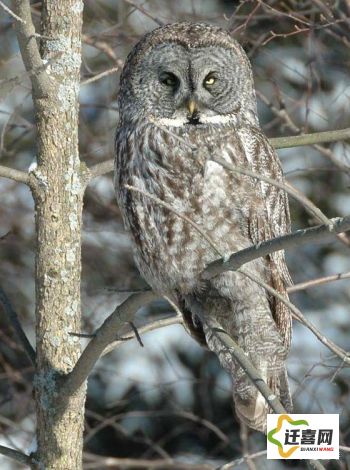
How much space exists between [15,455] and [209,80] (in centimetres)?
172

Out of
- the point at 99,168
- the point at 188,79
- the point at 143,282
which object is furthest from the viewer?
the point at 143,282

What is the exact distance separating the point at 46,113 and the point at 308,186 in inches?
144

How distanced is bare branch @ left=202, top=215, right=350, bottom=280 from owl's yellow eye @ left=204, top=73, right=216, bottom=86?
1198mm

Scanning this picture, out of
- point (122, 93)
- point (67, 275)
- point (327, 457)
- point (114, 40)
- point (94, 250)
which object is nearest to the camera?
point (327, 457)

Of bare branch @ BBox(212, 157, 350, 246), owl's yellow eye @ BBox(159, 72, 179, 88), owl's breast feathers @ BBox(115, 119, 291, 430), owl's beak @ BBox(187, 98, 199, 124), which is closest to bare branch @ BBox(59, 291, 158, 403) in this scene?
owl's breast feathers @ BBox(115, 119, 291, 430)

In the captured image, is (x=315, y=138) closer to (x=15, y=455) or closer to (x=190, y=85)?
(x=190, y=85)

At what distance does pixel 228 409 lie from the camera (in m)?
7.32

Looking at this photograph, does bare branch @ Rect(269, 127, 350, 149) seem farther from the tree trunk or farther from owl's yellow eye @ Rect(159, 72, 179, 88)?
the tree trunk

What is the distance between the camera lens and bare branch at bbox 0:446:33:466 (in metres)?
3.81

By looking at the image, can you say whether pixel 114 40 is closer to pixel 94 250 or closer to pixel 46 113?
pixel 94 250

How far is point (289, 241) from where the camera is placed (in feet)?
9.49

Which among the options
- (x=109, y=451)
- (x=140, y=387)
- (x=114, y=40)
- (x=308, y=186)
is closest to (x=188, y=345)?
(x=140, y=387)

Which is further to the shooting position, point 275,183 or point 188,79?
point 188,79

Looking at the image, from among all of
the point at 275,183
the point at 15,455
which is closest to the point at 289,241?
the point at 275,183
